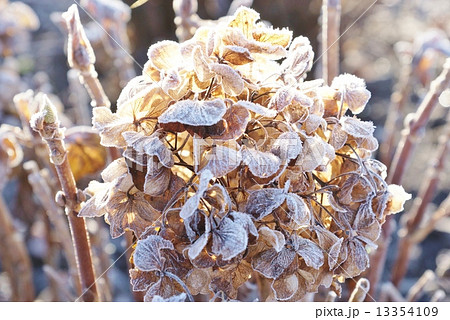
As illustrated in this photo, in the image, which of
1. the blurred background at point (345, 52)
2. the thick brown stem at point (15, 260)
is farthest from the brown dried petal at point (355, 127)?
the blurred background at point (345, 52)

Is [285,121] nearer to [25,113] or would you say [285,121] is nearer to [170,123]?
[170,123]

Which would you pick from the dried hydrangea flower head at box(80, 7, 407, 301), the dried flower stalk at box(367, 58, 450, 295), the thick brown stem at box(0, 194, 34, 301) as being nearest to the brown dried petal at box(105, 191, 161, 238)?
the dried hydrangea flower head at box(80, 7, 407, 301)

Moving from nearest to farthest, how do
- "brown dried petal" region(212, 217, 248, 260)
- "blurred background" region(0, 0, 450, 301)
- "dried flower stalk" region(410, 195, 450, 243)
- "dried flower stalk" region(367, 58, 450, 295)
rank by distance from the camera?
"brown dried petal" region(212, 217, 248, 260)
"dried flower stalk" region(367, 58, 450, 295)
"dried flower stalk" region(410, 195, 450, 243)
"blurred background" region(0, 0, 450, 301)

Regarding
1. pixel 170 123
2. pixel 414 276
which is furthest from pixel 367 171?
pixel 414 276

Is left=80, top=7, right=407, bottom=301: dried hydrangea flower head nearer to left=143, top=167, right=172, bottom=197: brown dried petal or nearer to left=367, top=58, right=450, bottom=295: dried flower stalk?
left=143, top=167, right=172, bottom=197: brown dried petal

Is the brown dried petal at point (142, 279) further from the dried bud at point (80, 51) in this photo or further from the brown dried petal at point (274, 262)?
the dried bud at point (80, 51)
